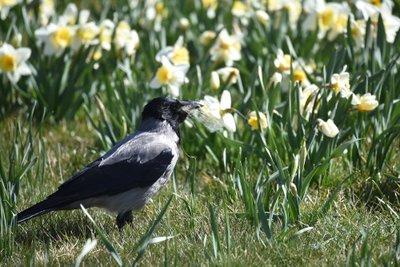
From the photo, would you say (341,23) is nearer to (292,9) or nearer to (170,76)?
(292,9)

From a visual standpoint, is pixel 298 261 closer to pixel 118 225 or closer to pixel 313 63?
pixel 118 225

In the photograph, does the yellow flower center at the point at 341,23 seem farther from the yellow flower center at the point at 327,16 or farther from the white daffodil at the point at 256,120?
the white daffodil at the point at 256,120

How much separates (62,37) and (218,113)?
144cm

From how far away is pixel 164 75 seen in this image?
4.21 metres

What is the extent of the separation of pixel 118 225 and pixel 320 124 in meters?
1.00

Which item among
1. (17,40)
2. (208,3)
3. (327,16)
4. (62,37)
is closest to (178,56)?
(62,37)

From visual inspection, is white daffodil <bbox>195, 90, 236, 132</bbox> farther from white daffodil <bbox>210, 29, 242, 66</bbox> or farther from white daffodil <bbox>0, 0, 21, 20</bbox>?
white daffodil <bbox>0, 0, 21, 20</bbox>

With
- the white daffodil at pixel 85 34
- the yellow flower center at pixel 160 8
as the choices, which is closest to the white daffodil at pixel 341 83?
the white daffodil at pixel 85 34

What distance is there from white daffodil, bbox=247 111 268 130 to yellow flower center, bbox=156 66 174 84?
2.10 feet

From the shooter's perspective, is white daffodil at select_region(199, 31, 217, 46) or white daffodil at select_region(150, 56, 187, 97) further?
white daffodil at select_region(199, 31, 217, 46)

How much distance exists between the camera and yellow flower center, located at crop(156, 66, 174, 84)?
4.20 meters

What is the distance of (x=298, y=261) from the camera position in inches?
118

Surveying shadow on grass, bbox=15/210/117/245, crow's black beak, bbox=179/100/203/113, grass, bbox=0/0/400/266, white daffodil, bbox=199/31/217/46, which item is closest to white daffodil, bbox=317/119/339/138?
grass, bbox=0/0/400/266

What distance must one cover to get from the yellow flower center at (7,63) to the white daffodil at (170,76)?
86 centimetres
